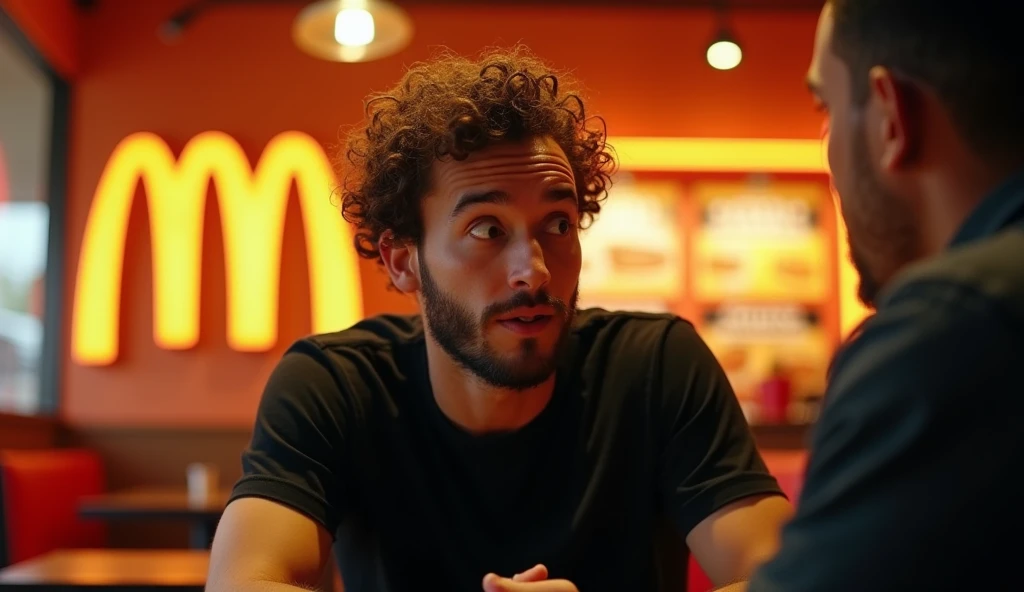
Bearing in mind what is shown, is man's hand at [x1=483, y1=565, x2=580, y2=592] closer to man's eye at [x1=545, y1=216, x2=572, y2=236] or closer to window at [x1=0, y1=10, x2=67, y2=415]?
man's eye at [x1=545, y1=216, x2=572, y2=236]

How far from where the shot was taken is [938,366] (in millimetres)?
605

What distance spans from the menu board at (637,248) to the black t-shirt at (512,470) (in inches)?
144

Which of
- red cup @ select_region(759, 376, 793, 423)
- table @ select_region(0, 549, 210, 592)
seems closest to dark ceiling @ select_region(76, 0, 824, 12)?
red cup @ select_region(759, 376, 793, 423)

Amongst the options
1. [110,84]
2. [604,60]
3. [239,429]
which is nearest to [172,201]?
[110,84]

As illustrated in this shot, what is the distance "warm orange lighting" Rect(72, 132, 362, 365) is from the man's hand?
3922 millimetres

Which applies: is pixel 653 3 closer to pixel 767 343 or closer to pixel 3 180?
pixel 767 343

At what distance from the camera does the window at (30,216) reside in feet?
16.7

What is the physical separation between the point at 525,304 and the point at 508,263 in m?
0.07

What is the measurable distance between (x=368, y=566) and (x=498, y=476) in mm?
252

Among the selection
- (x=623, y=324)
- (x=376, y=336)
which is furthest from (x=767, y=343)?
(x=376, y=336)

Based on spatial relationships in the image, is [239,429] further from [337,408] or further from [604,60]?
[337,408]

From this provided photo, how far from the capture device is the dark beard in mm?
1568

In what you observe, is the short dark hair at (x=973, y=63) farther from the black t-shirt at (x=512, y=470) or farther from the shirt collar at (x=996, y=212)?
the black t-shirt at (x=512, y=470)

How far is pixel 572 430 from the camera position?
1637mm
